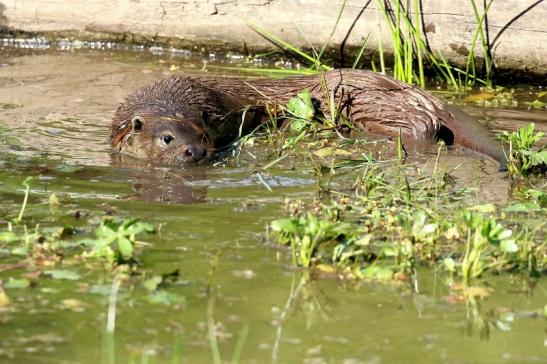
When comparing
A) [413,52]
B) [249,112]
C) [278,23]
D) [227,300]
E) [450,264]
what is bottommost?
[227,300]

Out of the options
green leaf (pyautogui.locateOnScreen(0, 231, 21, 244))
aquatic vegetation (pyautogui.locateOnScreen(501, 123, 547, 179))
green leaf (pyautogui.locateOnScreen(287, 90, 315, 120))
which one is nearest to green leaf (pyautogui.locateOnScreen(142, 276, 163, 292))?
green leaf (pyautogui.locateOnScreen(0, 231, 21, 244))

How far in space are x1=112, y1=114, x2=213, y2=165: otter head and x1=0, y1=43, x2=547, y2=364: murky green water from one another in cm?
50

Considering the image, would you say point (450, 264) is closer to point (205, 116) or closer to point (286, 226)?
point (286, 226)

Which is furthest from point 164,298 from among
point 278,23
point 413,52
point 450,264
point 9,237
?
point 278,23

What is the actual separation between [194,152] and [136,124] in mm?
439

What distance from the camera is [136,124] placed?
5793mm

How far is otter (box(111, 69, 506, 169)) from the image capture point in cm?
575

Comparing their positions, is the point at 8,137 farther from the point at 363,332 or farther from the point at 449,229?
the point at 363,332

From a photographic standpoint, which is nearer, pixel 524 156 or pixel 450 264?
pixel 450 264

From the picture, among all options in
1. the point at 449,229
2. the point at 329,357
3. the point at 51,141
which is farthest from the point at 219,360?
the point at 51,141

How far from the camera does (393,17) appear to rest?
6.87 meters

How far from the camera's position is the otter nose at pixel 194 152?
→ 555 centimetres

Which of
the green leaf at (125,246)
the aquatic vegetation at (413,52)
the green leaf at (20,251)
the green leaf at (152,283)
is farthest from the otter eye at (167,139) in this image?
the green leaf at (152,283)

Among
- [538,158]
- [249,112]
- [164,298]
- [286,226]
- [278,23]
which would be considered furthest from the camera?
[278,23]
